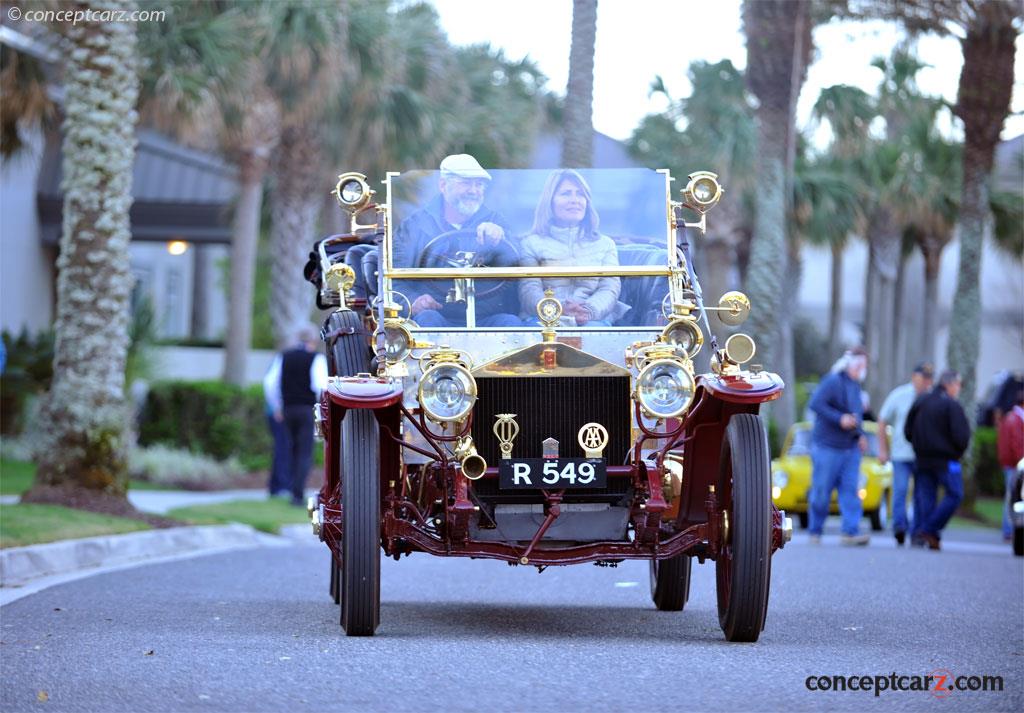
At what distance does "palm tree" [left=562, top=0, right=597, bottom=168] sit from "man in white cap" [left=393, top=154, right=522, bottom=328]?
39.4 feet

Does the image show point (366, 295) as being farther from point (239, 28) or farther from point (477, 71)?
point (477, 71)

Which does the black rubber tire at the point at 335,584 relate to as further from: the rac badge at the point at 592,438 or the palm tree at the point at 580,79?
the palm tree at the point at 580,79

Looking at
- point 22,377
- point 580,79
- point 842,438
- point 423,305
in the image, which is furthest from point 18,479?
point 423,305

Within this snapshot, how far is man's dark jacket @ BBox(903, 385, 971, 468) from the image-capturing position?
54.9 ft

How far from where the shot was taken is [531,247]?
9.16 meters

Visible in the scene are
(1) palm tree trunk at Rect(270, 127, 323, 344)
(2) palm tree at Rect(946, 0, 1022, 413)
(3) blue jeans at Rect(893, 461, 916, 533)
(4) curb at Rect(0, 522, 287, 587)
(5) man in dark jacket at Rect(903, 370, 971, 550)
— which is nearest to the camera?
(4) curb at Rect(0, 522, 287, 587)

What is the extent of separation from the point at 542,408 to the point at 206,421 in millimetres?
17627

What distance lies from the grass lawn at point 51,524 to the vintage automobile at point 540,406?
3879mm

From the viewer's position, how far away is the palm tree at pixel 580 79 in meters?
21.2

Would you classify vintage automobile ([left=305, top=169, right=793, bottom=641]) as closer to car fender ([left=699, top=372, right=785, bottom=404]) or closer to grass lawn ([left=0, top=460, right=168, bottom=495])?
car fender ([left=699, top=372, right=785, bottom=404])

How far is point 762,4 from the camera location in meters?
25.5

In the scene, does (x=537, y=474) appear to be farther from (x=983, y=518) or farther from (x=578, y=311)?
(x=983, y=518)

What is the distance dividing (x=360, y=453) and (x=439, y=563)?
6.01m

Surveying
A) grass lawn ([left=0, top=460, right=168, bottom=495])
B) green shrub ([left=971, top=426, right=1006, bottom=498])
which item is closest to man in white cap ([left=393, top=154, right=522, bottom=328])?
grass lawn ([left=0, top=460, right=168, bottom=495])
